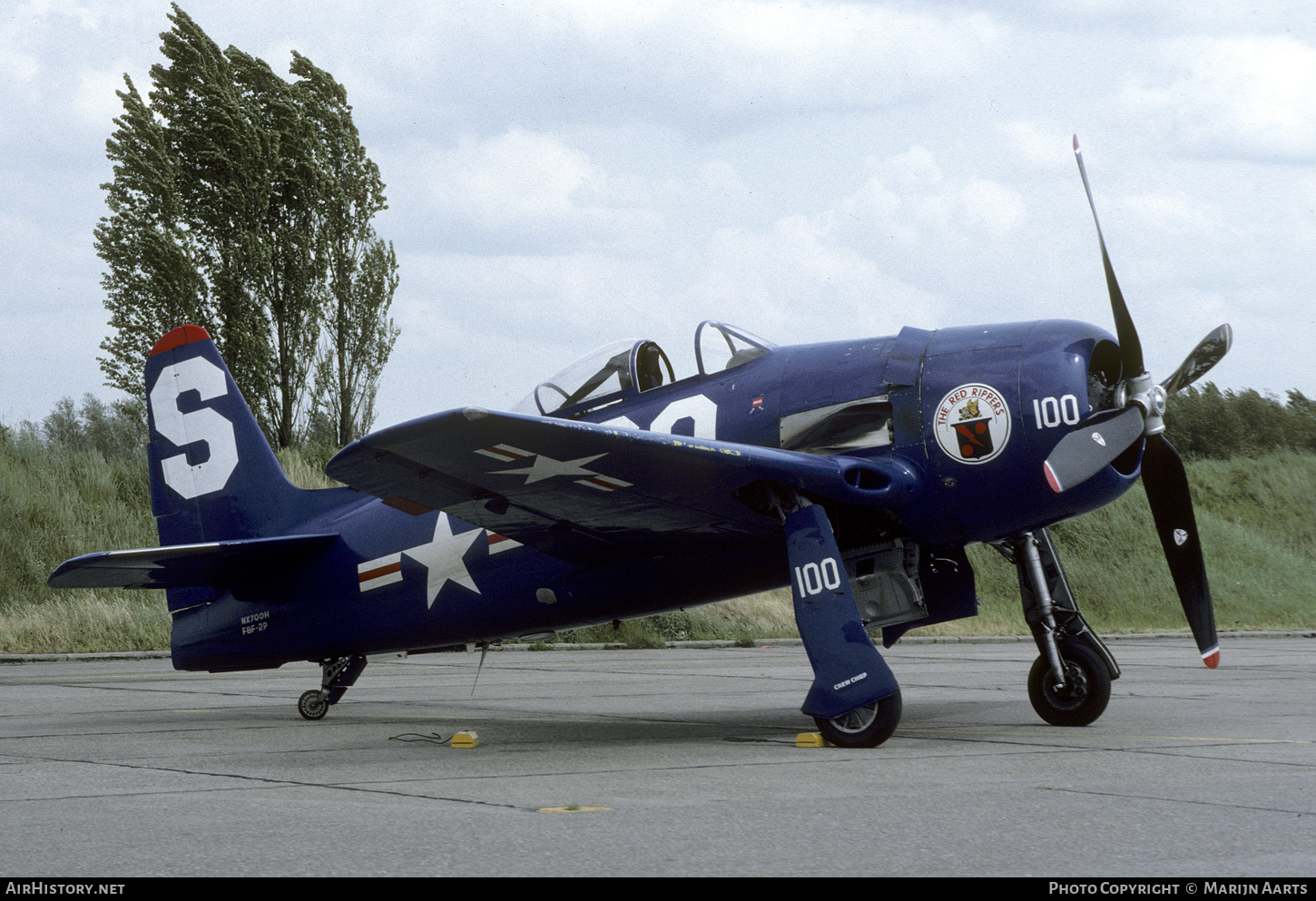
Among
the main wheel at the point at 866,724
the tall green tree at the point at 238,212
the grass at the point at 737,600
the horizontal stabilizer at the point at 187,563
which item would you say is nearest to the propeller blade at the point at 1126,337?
the main wheel at the point at 866,724

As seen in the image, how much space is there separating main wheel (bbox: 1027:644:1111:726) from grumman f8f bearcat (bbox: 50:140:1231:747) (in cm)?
1

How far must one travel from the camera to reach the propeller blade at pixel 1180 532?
756 cm

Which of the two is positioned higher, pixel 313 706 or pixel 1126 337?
pixel 1126 337

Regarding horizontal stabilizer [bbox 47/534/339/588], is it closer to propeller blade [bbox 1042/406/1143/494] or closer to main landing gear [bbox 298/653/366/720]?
main landing gear [bbox 298/653/366/720]

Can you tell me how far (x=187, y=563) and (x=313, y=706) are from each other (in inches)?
55.6

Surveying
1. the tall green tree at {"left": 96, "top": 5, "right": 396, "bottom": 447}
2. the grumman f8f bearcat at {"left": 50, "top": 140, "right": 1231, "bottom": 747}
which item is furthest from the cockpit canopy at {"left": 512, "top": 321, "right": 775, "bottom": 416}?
the tall green tree at {"left": 96, "top": 5, "right": 396, "bottom": 447}

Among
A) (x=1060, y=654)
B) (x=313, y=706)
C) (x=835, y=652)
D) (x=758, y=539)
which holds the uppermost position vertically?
(x=758, y=539)

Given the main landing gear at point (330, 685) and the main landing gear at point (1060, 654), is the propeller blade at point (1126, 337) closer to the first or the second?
the main landing gear at point (1060, 654)

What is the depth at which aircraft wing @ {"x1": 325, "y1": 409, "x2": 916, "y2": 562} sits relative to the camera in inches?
244

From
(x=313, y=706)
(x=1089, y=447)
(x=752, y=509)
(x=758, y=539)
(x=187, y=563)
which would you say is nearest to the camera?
(x=1089, y=447)

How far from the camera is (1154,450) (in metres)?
7.61

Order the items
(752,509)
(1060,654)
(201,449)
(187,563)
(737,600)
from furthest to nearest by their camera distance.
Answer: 1. (737,600)
2. (201,449)
3. (187,563)
4. (1060,654)
5. (752,509)

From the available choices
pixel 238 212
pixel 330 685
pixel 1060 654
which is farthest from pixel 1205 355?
pixel 238 212

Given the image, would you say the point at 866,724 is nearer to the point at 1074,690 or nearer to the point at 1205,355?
the point at 1074,690
